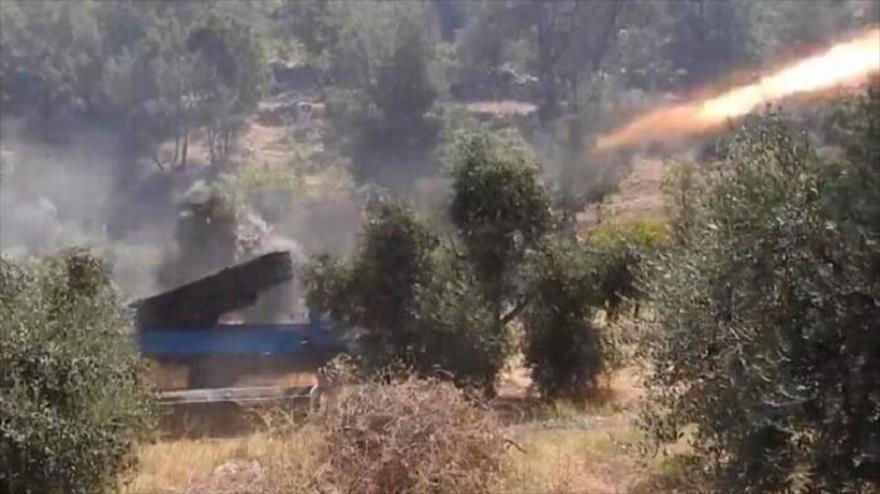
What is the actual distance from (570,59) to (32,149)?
16.5 metres

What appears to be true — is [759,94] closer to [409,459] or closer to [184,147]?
[409,459]

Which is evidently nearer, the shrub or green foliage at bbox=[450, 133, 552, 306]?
green foliage at bbox=[450, 133, 552, 306]

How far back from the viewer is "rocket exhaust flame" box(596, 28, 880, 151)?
15.7m

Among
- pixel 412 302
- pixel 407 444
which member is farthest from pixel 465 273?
pixel 407 444

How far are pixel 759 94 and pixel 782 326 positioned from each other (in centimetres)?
1222

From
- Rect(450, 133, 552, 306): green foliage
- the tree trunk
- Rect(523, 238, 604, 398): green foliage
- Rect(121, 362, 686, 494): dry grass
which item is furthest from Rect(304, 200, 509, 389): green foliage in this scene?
the tree trunk

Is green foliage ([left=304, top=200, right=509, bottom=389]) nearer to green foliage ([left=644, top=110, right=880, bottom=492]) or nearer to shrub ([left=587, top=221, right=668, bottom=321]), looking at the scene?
shrub ([left=587, top=221, right=668, bottom=321])

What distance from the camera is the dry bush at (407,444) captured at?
34.1 ft

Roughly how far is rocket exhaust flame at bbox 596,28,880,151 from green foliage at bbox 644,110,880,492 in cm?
359

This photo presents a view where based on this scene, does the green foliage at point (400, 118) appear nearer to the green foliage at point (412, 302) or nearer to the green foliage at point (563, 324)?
the green foliage at point (412, 302)

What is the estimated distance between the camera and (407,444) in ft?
34.4

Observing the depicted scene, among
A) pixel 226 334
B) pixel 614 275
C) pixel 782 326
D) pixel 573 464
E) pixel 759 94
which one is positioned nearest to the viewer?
pixel 782 326

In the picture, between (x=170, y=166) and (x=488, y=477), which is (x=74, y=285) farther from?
(x=170, y=166)

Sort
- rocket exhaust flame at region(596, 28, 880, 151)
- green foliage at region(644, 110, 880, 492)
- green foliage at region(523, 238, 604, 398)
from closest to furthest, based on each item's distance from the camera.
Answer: green foliage at region(644, 110, 880, 492), rocket exhaust flame at region(596, 28, 880, 151), green foliage at region(523, 238, 604, 398)
